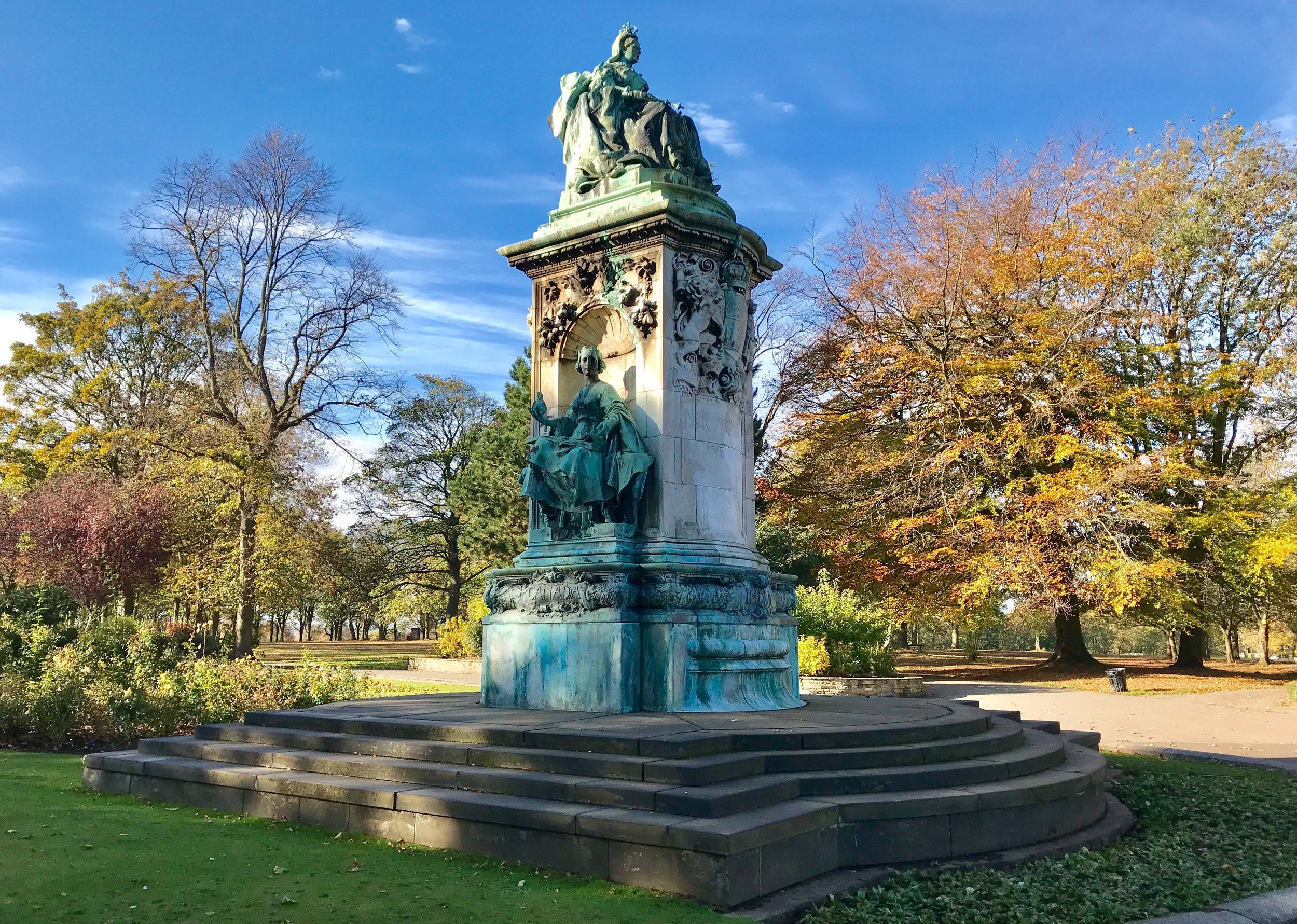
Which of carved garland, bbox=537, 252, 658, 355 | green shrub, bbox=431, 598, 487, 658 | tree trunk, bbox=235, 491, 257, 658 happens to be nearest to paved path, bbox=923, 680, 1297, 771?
carved garland, bbox=537, 252, 658, 355

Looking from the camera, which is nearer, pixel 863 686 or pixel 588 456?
pixel 588 456

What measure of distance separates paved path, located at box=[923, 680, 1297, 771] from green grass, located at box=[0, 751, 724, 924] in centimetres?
982

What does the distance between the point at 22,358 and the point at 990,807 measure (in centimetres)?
3812

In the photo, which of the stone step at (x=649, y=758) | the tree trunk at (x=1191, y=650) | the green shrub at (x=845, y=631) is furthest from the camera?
the tree trunk at (x=1191, y=650)

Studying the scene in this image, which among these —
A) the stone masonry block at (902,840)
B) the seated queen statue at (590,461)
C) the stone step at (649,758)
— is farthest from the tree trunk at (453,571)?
the stone masonry block at (902,840)

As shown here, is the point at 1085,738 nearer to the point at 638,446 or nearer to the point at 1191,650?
the point at 638,446

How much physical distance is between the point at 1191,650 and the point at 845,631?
16252mm

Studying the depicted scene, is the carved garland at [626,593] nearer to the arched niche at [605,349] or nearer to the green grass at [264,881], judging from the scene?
the arched niche at [605,349]

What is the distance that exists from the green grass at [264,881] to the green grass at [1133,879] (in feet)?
4.16

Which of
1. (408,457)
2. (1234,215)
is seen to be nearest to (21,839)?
(1234,215)

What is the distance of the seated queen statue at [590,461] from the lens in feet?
33.2

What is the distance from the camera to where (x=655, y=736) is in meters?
6.90

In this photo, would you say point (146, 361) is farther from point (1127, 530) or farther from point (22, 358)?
point (1127, 530)

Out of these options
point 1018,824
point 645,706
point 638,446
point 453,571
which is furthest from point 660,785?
point 453,571
